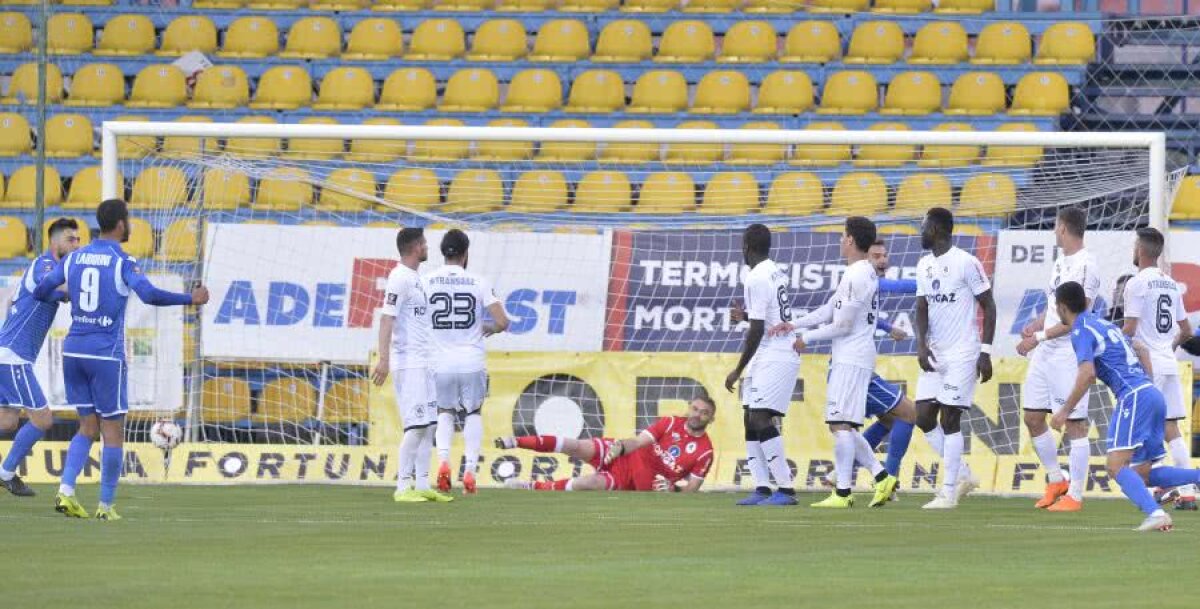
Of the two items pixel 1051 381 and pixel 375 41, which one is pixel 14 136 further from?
pixel 1051 381

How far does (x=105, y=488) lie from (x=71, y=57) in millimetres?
13967

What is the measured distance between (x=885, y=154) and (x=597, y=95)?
12.3ft

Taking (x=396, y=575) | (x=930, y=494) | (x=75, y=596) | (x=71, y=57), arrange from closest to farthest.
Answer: (x=75, y=596) < (x=396, y=575) < (x=930, y=494) < (x=71, y=57)

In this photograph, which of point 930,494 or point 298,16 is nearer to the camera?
point 930,494

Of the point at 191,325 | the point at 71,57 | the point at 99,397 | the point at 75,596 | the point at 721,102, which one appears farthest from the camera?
the point at 71,57

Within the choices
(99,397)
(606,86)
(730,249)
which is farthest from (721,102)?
(99,397)

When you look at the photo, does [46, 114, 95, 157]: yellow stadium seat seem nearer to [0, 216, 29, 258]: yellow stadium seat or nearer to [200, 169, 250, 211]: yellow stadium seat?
[0, 216, 29, 258]: yellow stadium seat

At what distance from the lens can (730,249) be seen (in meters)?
19.2

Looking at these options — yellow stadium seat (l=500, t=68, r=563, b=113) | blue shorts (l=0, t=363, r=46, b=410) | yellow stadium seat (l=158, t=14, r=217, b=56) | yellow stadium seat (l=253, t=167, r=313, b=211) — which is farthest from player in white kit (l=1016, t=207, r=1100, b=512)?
yellow stadium seat (l=158, t=14, r=217, b=56)

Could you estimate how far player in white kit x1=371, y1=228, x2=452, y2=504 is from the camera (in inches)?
566

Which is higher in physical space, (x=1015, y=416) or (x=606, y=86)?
(x=606, y=86)

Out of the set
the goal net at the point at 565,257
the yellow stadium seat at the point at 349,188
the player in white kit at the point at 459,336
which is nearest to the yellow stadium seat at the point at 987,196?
the goal net at the point at 565,257

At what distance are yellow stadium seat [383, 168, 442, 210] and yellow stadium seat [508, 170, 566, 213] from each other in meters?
0.83

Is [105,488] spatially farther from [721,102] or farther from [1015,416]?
[721,102]
